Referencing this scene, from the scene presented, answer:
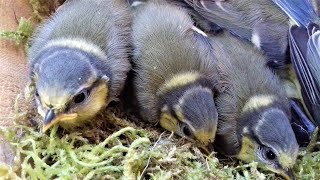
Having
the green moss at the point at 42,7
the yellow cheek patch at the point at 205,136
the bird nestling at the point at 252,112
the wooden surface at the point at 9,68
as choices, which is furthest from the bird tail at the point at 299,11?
the wooden surface at the point at 9,68

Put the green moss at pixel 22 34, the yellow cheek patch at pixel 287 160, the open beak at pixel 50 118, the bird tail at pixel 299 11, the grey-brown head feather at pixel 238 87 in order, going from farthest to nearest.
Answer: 1. the bird tail at pixel 299 11
2. the green moss at pixel 22 34
3. the grey-brown head feather at pixel 238 87
4. the yellow cheek patch at pixel 287 160
5. the open beak at pixel 50 118

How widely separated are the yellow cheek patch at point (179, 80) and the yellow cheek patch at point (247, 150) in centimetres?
25

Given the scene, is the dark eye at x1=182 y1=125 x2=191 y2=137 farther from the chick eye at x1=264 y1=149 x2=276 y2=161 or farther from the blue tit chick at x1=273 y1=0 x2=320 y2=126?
the blue tit chick at x1=273 y1=0 x2=320 y2=126

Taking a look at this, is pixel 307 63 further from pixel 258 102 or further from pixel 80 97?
pixel 80 97

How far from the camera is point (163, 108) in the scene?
1.75 metres

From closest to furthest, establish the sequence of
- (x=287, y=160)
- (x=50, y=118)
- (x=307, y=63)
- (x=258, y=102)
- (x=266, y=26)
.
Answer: (x=50, y=118) → (x=287, y=160) → (x=258, y=102) → (x=307, y=63) → (x=266, y=26)

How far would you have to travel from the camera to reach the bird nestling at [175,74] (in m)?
1.69

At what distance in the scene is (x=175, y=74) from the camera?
5.74 ft

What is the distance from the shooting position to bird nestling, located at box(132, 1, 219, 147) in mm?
1686

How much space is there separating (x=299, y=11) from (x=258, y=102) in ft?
1.57

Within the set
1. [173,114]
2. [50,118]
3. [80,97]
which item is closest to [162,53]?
[173,114]

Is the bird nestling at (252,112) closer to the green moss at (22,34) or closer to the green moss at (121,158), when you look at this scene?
the green moss at (121,158)

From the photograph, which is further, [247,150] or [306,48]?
[306,48]

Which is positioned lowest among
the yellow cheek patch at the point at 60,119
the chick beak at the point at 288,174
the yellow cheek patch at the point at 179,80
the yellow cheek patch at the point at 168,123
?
the chick beak at the point at 288,174
